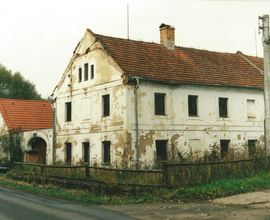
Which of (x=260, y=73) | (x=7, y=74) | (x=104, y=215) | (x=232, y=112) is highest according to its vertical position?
(x=7, y=74)

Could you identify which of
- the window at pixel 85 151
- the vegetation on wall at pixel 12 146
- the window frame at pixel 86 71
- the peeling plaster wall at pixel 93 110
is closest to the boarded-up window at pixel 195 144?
the peeling plaster wall at pixel 93 110

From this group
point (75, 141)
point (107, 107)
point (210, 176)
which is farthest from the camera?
point (75, 141)

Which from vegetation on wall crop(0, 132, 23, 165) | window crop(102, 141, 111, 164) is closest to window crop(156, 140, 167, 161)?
window crop(102, 141, 111, 164)

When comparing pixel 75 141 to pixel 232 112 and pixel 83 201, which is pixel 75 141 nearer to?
pixel 232 112

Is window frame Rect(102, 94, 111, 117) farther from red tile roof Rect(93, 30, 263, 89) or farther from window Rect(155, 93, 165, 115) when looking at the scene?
window Rect(155, 93, 165, 115)

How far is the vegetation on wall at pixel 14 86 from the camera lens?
67.5m

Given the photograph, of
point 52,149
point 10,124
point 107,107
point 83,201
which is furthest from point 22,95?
point 83,201

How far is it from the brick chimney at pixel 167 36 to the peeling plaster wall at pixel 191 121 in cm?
450

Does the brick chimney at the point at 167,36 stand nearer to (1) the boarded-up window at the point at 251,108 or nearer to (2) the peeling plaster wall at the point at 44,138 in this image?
(1) the boarded-up window at the point at 251,108

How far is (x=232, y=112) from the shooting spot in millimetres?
30328

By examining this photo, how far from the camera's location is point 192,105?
94.6ft

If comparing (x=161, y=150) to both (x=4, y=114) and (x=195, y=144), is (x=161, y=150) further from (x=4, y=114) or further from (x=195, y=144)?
(x=4, y=114)

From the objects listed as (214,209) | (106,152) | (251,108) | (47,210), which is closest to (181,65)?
(251,108)

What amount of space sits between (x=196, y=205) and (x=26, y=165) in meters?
13.8
